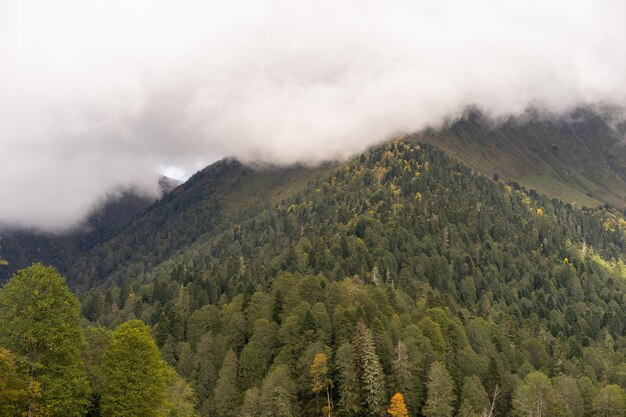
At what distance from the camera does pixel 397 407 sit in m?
94.9

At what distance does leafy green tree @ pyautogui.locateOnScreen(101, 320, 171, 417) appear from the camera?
55.0 metres

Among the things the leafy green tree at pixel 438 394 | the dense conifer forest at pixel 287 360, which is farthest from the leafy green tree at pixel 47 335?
the leafy green tree at pixel 438 394

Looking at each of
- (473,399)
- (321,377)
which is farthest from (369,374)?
(473,399)

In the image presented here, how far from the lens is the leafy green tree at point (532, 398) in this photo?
108m

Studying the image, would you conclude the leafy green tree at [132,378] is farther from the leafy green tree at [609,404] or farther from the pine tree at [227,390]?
the leafy green tree at [609,404]

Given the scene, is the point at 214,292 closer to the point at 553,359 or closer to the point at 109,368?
the point at 553,359

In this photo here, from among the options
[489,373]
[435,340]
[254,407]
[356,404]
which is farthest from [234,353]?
[489,373]

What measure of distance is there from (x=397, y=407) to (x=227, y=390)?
3371 centimetres

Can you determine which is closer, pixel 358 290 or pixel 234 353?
pixel 234 353

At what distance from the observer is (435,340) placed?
12044 cm

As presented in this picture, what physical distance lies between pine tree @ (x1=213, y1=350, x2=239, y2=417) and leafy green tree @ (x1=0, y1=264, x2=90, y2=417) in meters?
55.7

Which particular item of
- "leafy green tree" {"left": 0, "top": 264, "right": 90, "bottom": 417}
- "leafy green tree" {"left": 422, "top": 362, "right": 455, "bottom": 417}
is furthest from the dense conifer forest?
"leafy green tree" {"left": 422, "top": 362, "right": 455, "bottom": 417}

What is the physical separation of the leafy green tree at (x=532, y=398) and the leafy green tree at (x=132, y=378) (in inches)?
3094

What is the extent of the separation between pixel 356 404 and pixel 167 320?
203 feet
